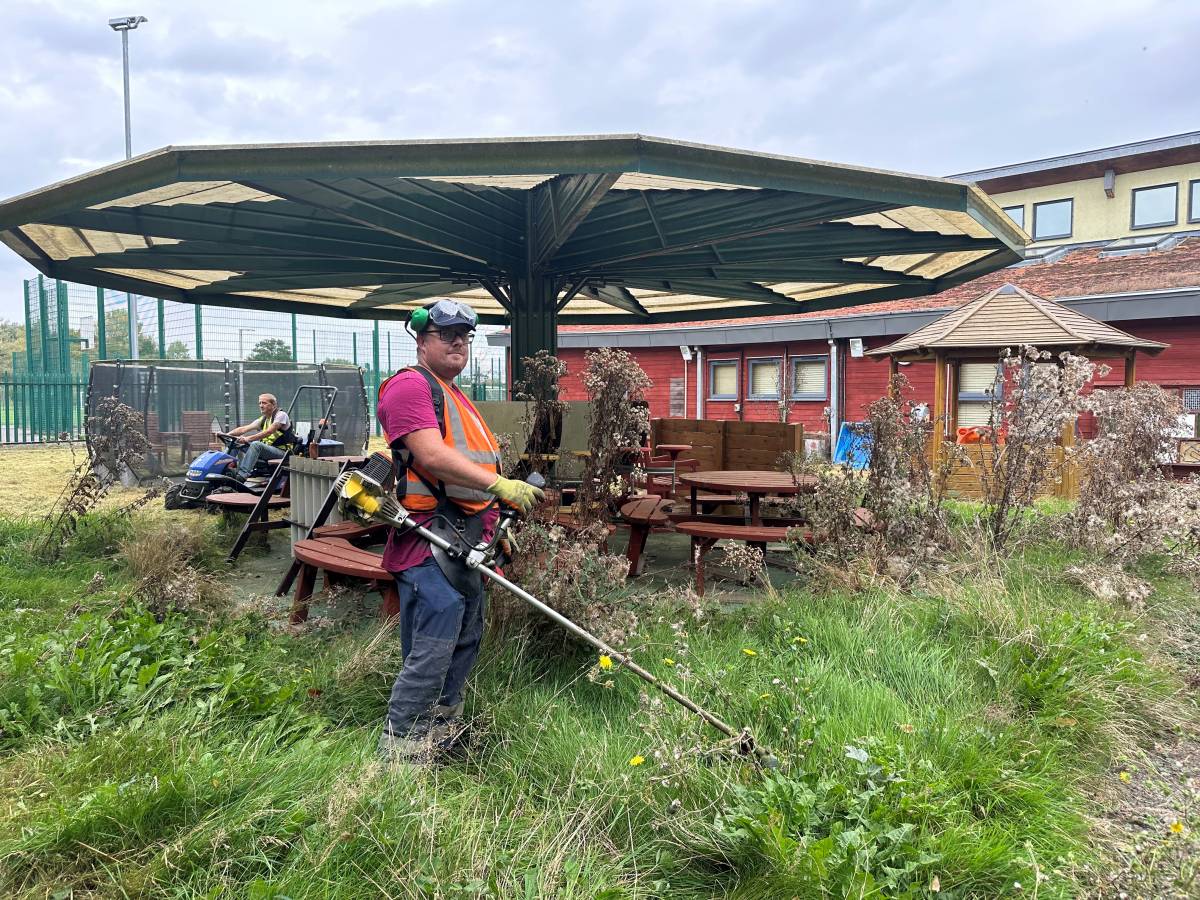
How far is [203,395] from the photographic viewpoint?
16.1m

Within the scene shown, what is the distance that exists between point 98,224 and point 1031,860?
21.6 ft

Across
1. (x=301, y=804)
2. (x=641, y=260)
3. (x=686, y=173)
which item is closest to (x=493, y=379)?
(x=641, y=260)

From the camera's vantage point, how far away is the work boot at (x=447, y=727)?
3139 millimetres

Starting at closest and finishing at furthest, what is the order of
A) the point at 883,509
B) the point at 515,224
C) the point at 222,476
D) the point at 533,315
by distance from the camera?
the point at 883,509
the point at 515,224
the point at 222,476
the point at 533,315

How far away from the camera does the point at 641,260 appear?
879 centimetres

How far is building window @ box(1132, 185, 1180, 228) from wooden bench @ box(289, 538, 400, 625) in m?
22.4

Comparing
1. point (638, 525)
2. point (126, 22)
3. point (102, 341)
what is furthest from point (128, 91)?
point (638, 525)

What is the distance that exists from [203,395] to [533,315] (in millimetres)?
10063

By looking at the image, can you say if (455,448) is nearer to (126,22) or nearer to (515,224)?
(515,224)

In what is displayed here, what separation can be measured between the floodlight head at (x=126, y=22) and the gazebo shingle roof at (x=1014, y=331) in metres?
19.4

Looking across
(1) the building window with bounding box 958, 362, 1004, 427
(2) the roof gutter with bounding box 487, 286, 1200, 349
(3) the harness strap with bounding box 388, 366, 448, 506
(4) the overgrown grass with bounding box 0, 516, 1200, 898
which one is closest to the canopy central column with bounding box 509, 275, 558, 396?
(4) the overgrown grass with bounding box 0, 516, 1200, 898

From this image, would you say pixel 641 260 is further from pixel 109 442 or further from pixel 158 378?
pixel 158 378

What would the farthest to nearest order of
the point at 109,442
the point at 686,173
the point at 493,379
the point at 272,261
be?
the point at 493,379
the point at 272,261
the point at 109,442
the point at 686,173

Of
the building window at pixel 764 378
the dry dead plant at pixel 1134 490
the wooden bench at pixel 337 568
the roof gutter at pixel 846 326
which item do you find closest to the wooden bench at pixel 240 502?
the wooden bench at pixel 337 568
